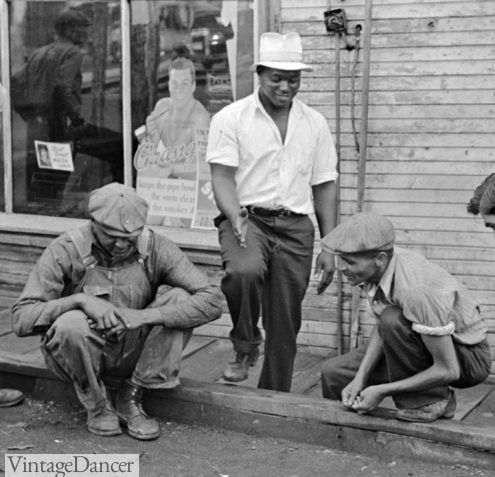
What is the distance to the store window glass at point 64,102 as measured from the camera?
309 inches

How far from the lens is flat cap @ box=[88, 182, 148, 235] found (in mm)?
5293

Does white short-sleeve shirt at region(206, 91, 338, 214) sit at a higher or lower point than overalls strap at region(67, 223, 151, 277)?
higher

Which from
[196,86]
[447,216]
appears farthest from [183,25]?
[447,216]

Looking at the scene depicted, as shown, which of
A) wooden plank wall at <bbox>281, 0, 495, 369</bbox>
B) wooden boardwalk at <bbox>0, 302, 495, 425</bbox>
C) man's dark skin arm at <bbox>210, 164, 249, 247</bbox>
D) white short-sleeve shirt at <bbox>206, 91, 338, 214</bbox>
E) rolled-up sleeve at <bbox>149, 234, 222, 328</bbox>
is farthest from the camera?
wooden plank wall at <bbox>281, 0, 495, 369</bbox>

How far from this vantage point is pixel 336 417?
17.1ft

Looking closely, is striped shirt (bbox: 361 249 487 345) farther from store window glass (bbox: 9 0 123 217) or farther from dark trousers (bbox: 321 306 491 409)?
store window glass (bbox: 9 0 123 217)

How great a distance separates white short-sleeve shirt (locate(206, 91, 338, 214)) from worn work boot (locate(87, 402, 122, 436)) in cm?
123

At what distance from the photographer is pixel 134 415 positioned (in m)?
5.43

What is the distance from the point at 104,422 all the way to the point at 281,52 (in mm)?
1997

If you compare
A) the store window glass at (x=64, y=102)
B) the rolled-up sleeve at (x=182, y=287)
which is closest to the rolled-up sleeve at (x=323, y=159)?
the rolled-up sleeve at (x=182, y=287)

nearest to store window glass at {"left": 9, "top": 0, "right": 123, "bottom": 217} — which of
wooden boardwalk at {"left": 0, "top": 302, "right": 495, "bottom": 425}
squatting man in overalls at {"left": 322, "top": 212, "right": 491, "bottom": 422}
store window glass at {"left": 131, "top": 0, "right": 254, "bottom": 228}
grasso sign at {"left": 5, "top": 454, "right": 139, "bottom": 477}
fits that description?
store window glass at {"left": 131, "top": 0, "right": 254, "bottom": 228}

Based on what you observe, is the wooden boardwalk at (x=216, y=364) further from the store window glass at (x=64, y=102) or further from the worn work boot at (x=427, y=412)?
the store window glass at (x=64, y=102)

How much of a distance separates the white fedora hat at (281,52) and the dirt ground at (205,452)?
1.82 metres

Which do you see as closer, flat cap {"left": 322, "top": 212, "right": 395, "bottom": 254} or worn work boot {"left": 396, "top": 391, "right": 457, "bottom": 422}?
flat cap {"left": 322, "top": 212, "right": 395, "bottom": 254}
